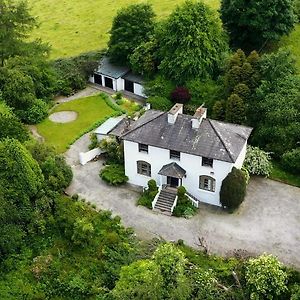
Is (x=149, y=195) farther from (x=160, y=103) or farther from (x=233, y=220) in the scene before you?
(x=160, y=103)

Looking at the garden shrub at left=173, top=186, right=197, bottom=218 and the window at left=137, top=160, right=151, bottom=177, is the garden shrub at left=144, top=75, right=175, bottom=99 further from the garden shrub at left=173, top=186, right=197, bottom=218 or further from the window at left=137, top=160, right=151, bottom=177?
the garden shrub at left=173, top=186, right=197, bottom=218

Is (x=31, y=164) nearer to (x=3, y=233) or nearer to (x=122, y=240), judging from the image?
(x=3, y=233)

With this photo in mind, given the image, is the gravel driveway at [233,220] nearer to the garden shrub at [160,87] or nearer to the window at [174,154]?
the window at [174,154]

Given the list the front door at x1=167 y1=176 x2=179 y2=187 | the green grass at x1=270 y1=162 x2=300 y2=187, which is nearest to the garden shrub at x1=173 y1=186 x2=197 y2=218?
the front door at x1=167 y1=176 x2=179 y2=187

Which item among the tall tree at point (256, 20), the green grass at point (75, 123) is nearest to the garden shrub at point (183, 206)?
the green grass at point (75, 123)

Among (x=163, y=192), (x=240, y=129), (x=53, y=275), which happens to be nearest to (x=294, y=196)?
(x=240, y=129)

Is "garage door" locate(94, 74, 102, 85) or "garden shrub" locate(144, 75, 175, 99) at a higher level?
"garden shrub" locate(144, 75, 175, 99)
